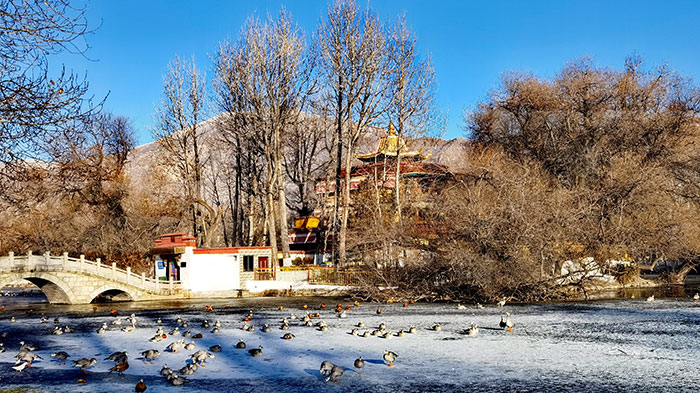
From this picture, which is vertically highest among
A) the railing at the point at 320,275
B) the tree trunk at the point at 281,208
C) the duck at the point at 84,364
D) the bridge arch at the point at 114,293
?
the tree trunk at the point at 281,208

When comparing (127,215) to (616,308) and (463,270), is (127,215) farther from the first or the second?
(616,308)

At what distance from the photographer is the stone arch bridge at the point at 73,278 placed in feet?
108

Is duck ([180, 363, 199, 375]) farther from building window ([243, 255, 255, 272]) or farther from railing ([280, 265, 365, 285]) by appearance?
building window ([243, 255, 255, 272])

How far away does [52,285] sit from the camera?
34.7 m

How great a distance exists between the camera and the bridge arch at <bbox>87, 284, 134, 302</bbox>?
115 feet

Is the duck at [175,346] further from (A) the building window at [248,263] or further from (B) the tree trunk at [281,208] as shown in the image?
(B) the tree trunk at [281,208]

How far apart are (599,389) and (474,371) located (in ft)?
8.21

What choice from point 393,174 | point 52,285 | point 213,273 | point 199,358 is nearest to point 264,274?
point 213,273

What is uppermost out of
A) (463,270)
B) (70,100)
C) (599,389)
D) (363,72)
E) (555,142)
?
(363,72)

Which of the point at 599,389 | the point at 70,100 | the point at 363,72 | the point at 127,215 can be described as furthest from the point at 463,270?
the point at 127,215

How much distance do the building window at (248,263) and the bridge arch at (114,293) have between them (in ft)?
23.2

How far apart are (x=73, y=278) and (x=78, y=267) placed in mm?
666

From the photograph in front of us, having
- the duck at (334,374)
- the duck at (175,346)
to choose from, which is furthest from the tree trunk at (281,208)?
the duck at (334,374)

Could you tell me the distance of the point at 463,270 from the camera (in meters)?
30.9
